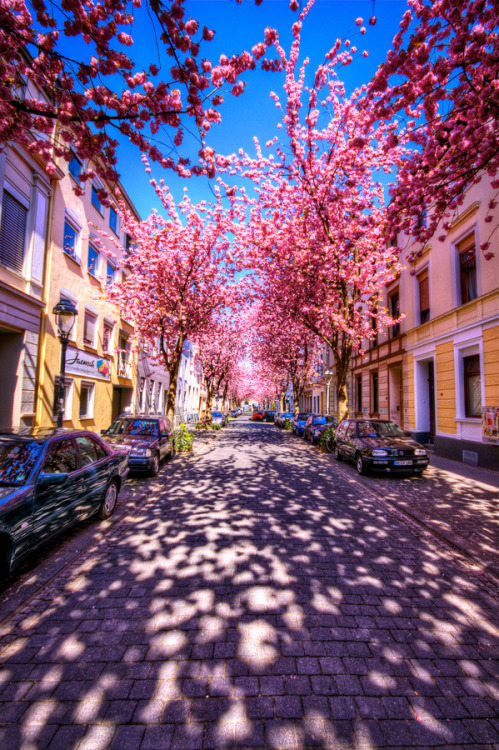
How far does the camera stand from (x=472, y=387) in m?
12.8

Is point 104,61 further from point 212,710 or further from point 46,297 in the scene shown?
point 46,297

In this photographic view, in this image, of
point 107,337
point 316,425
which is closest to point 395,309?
point 316,425

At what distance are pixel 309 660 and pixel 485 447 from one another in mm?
10876

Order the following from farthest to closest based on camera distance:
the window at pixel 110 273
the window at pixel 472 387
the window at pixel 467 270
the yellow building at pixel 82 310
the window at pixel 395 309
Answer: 1. the window at pixel 395 309
2. the window at pixel 110 273
3. the window at pixel 467 270
4. the window at pixel 472 387
5. the yellow building at pixel 82 310

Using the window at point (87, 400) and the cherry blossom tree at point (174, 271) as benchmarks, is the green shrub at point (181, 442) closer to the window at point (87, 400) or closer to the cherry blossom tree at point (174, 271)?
the cherry blossom tree at point (174, 271)

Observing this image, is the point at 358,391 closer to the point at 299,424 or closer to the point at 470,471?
the point at 299,424

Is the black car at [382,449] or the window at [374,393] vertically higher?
the window at [374,393]

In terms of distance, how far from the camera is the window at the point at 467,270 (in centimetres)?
1263

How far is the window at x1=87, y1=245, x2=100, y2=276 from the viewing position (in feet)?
51.9

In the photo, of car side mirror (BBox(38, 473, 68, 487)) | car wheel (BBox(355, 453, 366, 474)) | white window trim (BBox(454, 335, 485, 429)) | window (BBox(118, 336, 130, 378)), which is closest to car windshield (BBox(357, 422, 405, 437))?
car wheel (BBox(355, 453, 366, 474))

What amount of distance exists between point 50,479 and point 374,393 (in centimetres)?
2070

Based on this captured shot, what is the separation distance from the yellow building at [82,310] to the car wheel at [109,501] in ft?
16.0

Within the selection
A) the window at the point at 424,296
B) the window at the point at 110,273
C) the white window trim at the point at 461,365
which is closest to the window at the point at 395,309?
the window at the point at 424,296

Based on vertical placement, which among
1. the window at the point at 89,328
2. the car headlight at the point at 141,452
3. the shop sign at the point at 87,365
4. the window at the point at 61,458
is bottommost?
the car headlight at the point at 141,452
